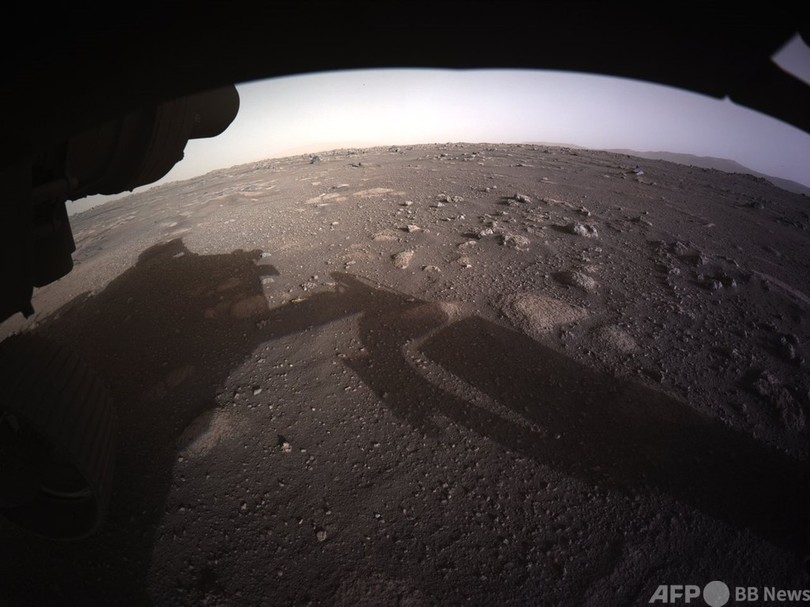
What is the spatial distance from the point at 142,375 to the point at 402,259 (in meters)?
2.87

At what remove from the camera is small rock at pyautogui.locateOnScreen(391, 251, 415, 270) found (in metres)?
4.13

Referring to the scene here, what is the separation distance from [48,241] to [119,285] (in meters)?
3.57

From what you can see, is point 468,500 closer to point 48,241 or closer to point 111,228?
point 48,241

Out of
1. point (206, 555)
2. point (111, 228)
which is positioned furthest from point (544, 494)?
point (111, 228)

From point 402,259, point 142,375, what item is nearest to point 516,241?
point 402,259

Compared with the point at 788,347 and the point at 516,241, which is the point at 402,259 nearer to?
the point at 516,241

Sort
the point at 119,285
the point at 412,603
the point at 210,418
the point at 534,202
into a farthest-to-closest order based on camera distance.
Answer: the point at 534,202, the point at 119,285, the point at 210,418, the point at 412,603

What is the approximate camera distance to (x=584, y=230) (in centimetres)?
464

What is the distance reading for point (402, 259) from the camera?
4.25 meters

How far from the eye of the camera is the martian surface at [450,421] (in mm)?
1754

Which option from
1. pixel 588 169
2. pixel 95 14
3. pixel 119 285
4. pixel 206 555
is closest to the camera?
pixel 95 14

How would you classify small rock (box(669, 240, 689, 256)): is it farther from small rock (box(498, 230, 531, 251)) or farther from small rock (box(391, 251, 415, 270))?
small rock (box(391, 251, 415, 270))

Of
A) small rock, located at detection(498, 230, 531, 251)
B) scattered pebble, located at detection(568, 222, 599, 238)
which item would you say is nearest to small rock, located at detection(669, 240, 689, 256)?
scattered pebble, located at detection(568, 222, 599, 238)

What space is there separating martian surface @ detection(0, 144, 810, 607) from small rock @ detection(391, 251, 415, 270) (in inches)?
2.1
